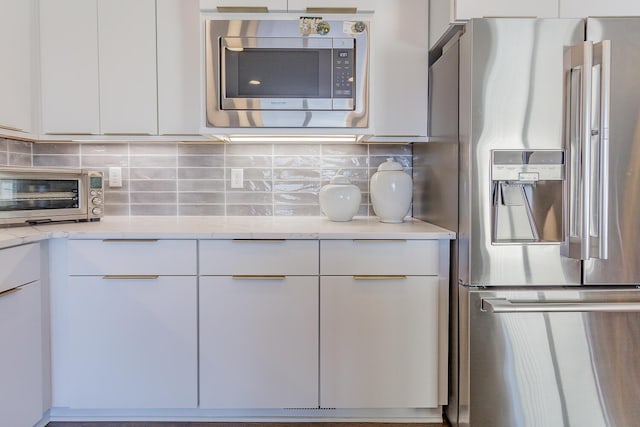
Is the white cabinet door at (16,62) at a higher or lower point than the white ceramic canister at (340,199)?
higher

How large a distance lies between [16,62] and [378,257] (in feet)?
5.93

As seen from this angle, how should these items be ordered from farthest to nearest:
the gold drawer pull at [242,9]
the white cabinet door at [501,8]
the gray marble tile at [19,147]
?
the gray marble tile at [19,147]
the gold drawer pull at [242,9]
the white cabinet door at [501,8]

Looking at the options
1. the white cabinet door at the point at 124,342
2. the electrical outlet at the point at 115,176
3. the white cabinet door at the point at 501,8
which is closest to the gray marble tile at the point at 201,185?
the electrical outlet at the point at 115,176

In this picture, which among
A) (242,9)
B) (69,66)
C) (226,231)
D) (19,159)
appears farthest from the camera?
(19,159)

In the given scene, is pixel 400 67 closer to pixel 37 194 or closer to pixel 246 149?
pixel 246 149

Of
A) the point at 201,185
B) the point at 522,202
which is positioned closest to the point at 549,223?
the point at 522,202

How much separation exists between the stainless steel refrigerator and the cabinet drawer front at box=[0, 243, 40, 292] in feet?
5.43

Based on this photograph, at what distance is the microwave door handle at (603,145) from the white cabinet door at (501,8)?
0.31m

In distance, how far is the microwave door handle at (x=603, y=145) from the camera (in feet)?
4.35

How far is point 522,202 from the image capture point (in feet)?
4.71

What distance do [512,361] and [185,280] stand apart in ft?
4.26

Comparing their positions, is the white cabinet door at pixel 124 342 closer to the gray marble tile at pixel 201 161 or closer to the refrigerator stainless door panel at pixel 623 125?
the gray marble tile at pixel 201 161

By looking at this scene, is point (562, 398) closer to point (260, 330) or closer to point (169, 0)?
point (260, 330)

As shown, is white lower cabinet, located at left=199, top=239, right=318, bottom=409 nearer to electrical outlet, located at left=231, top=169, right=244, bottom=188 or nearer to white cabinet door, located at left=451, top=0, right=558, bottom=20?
electrical outlet, located at left=231, top=169, right=244, bottom=188
